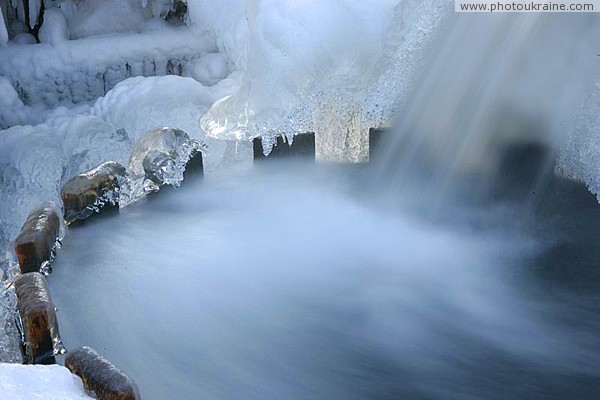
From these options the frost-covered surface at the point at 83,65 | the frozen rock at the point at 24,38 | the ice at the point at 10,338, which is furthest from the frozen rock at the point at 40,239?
the frozen rock at the point at 24,38

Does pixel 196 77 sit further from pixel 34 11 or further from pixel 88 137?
pixel 34 11

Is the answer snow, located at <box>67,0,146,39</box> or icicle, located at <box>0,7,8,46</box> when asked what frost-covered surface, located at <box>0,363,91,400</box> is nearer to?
icicle, located at <box>0,7,8,46</box>

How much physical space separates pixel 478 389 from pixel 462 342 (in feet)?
1.37

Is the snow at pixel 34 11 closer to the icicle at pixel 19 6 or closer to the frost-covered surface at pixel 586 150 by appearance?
the icicle at pixel 19 6

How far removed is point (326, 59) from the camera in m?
5.21

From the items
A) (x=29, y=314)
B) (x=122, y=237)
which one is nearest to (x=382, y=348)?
(x=29, y=314)

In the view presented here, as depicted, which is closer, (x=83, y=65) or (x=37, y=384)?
(x=37, y=384)

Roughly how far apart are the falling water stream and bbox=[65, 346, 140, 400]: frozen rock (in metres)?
0.50

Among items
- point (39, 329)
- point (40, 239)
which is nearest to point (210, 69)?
point (40, 239)

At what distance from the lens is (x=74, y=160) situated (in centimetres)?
988

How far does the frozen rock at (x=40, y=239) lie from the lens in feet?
13.1

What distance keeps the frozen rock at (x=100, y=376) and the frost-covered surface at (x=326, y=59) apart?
3.08 m

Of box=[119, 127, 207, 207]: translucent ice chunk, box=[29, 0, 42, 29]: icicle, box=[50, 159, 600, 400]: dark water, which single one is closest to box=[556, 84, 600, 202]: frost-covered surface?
box=[50, 159, 600, 400]: dark water

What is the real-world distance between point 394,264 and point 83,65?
8.48m
